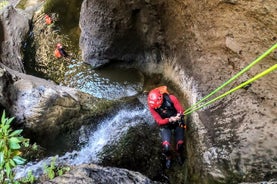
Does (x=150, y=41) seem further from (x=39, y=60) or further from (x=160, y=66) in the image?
(x=39, y=60)

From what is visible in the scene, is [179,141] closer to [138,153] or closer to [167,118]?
[167,118]

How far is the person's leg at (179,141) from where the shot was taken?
21.6 feet

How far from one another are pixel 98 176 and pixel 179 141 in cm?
248

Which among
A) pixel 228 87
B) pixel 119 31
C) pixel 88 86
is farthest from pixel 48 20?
pixel 228 87

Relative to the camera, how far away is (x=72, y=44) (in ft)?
40.2

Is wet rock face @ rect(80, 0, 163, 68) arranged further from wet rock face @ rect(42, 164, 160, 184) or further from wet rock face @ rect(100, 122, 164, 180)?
wet rock face @ rect(42, 164, 160, 184)

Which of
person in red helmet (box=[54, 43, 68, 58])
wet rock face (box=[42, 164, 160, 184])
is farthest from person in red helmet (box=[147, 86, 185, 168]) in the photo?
person in red helmet (box=[54, 43, 68, 58])

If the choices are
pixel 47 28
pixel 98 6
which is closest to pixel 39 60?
pixel 47 28

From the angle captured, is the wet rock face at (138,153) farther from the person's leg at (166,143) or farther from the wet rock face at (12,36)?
the wet rock face at (12,36)

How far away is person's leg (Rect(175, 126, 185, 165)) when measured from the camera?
6.59 m

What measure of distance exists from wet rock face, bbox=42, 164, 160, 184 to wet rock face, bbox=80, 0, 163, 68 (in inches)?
191

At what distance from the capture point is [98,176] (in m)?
4.59

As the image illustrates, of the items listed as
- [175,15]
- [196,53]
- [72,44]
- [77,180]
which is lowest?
[77,180]

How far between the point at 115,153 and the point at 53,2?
415 inches
